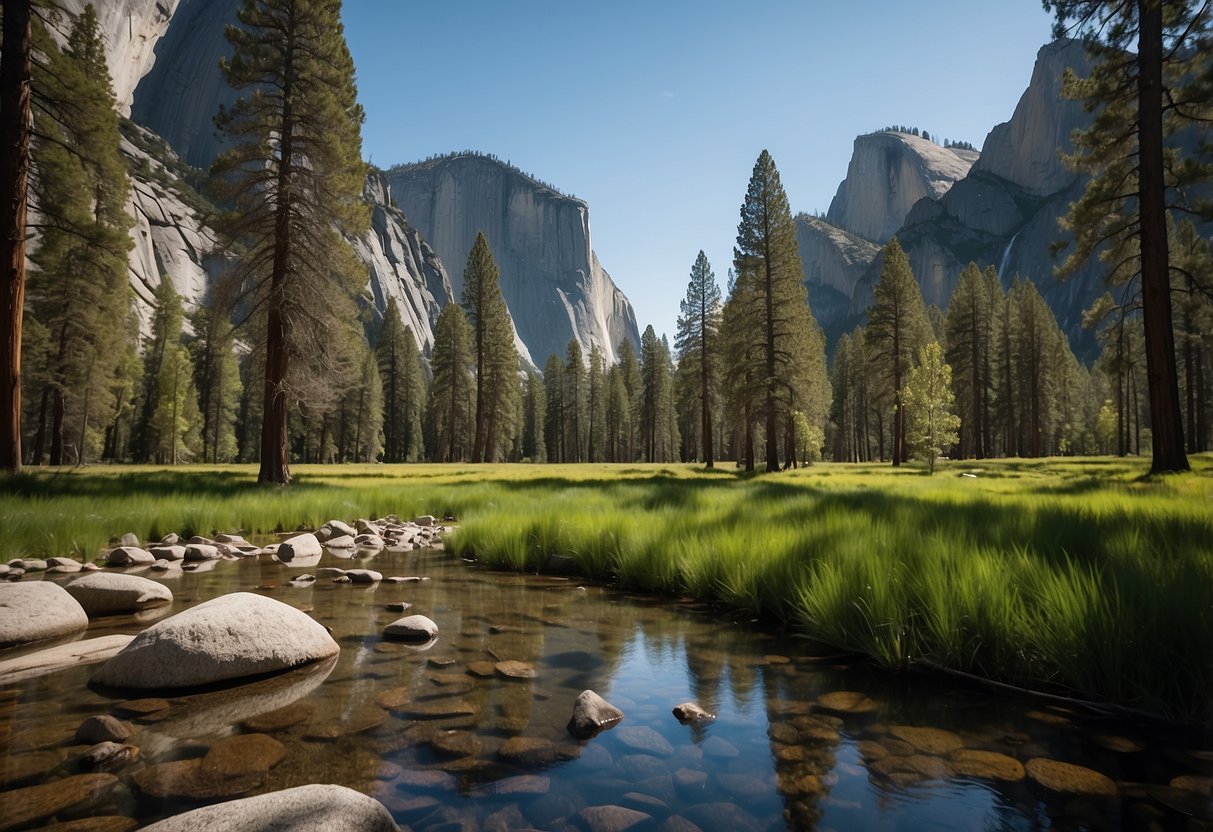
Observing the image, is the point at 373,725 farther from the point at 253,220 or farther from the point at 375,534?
the point at 253,220

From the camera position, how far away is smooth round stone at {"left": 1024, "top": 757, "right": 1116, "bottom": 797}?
220cm

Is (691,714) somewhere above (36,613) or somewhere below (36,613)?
below

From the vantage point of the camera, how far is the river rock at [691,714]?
3016 millimetres

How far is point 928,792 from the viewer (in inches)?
88.6

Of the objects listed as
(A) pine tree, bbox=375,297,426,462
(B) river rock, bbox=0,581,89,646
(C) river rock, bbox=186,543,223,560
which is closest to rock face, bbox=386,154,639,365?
(A) pine tree, bbox=375,297,426,462

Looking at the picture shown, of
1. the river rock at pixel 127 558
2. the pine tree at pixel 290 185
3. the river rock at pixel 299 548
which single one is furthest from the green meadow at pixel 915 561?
the pine tree at pixel 290 185

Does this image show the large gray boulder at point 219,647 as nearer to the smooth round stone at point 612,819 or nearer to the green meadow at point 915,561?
the smooth round stone at point 612,819

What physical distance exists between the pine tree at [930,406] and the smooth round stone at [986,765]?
30337 mm

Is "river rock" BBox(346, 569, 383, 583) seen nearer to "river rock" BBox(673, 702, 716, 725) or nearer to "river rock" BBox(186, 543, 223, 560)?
"river rock" BBox(186, 543, 223, 560)

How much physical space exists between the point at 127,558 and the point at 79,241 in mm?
24032

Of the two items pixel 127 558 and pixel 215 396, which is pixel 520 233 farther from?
pixel 127 558

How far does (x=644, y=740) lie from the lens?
2799mm

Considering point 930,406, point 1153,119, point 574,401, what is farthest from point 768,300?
point 574,401

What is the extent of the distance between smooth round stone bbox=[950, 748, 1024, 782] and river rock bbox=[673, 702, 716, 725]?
112 cm
